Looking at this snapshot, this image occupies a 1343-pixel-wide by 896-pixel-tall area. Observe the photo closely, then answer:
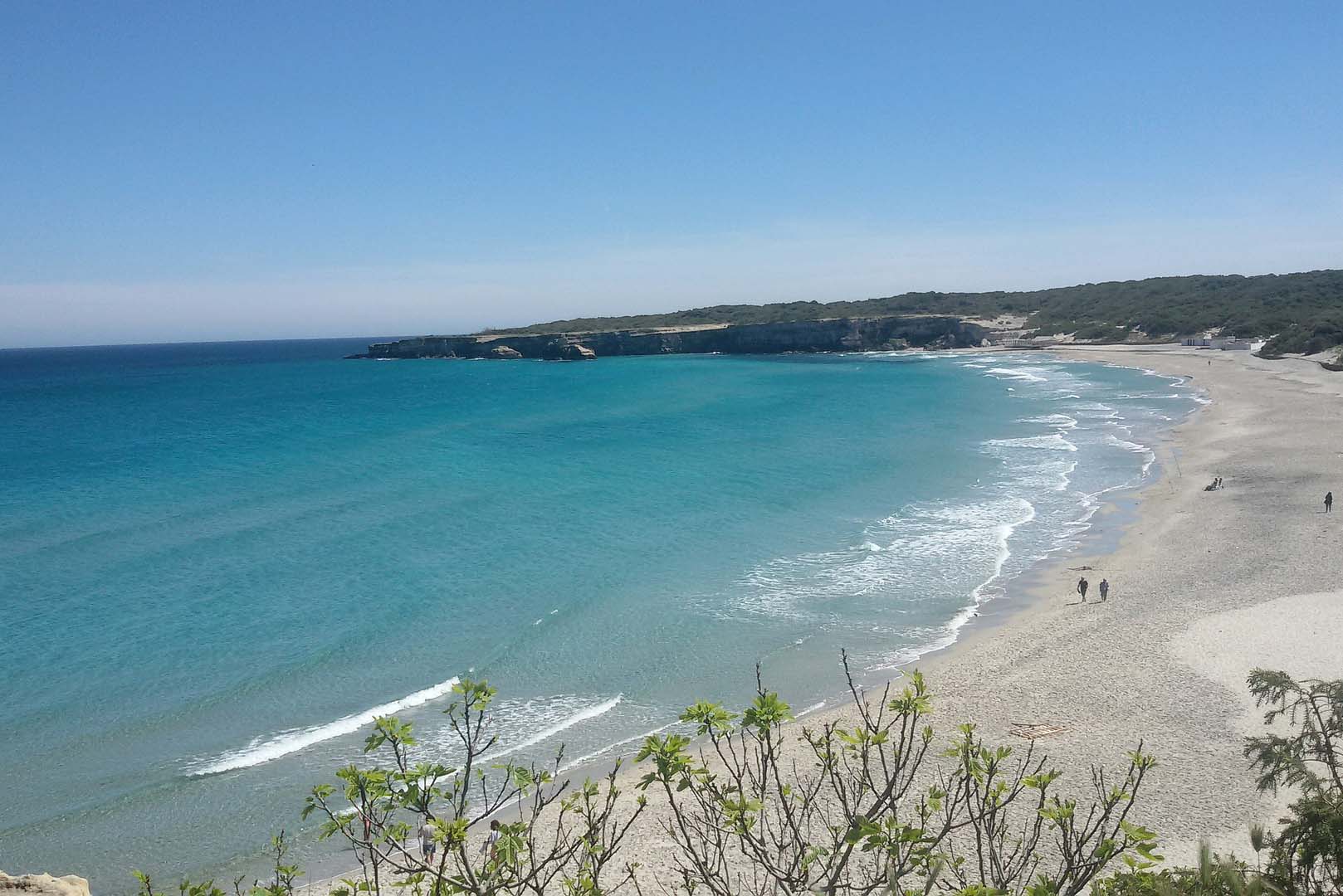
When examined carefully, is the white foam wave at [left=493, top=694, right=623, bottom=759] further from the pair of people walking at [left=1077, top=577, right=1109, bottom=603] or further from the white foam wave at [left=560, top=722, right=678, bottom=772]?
the pair of people walking at [left=1077, top=577, right=1109, bottom=603]

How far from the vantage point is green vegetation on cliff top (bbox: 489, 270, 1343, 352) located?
3701 inches

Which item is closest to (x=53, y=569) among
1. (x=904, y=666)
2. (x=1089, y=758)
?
(x=904, y=666)

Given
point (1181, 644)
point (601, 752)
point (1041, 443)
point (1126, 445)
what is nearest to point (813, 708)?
point (601, 752)

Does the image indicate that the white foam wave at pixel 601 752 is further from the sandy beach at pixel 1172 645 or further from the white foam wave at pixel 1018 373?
the white foam wave at pixel 1018 373

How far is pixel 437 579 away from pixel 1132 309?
119194 mm

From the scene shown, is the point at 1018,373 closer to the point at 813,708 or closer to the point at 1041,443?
the point at 1041,443

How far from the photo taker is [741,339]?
131 m

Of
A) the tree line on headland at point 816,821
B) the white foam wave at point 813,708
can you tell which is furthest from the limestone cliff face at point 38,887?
the white foam wave at point 813,708

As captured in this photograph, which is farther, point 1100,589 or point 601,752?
point 1100,589

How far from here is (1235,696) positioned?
16.0 metres

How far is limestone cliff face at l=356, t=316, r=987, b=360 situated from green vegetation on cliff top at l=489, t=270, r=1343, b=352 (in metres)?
8.28

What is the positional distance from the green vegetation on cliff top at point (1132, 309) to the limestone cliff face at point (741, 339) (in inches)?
326

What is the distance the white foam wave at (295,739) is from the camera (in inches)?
605

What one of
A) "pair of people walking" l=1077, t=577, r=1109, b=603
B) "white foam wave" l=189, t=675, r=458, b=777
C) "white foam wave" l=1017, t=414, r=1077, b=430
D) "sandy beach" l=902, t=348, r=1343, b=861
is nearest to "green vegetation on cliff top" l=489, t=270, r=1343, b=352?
"white foam wave" l=1017, t=414, r=1077, b=430
